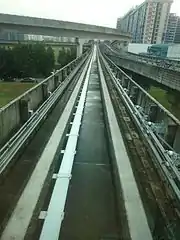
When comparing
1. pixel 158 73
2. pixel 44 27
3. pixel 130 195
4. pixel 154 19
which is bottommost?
pixel 158 73

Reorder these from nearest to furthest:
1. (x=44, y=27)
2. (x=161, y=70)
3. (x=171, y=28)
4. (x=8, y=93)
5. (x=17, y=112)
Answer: (x=17, y=112)
(x=161, y=70)
(x=8, y=93)
(x=44, y=27)
(x=171, y=28)

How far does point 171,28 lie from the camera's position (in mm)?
100062

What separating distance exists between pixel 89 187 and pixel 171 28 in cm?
10838

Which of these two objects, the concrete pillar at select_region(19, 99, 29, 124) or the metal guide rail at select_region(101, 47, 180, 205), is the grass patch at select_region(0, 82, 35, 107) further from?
the metal guide rail at select_region(101, 47, 180, 205)

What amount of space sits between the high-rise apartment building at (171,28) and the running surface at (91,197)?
10536 centimetres

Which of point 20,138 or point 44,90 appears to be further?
point 44,90

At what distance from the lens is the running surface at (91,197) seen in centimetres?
304

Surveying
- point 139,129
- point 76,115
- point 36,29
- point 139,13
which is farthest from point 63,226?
point 139,13

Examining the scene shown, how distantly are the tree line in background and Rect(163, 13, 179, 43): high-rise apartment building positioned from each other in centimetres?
6730

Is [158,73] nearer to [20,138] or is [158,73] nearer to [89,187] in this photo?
[20,138]

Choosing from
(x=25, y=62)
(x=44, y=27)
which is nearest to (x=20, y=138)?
(x=44, y=27)

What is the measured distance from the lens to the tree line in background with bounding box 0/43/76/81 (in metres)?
45.6

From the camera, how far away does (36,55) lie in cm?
4828

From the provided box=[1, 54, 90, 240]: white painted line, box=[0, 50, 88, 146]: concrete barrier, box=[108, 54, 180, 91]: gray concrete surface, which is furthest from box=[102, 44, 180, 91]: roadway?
box=[1, 54, 90, 240]: white painted line
